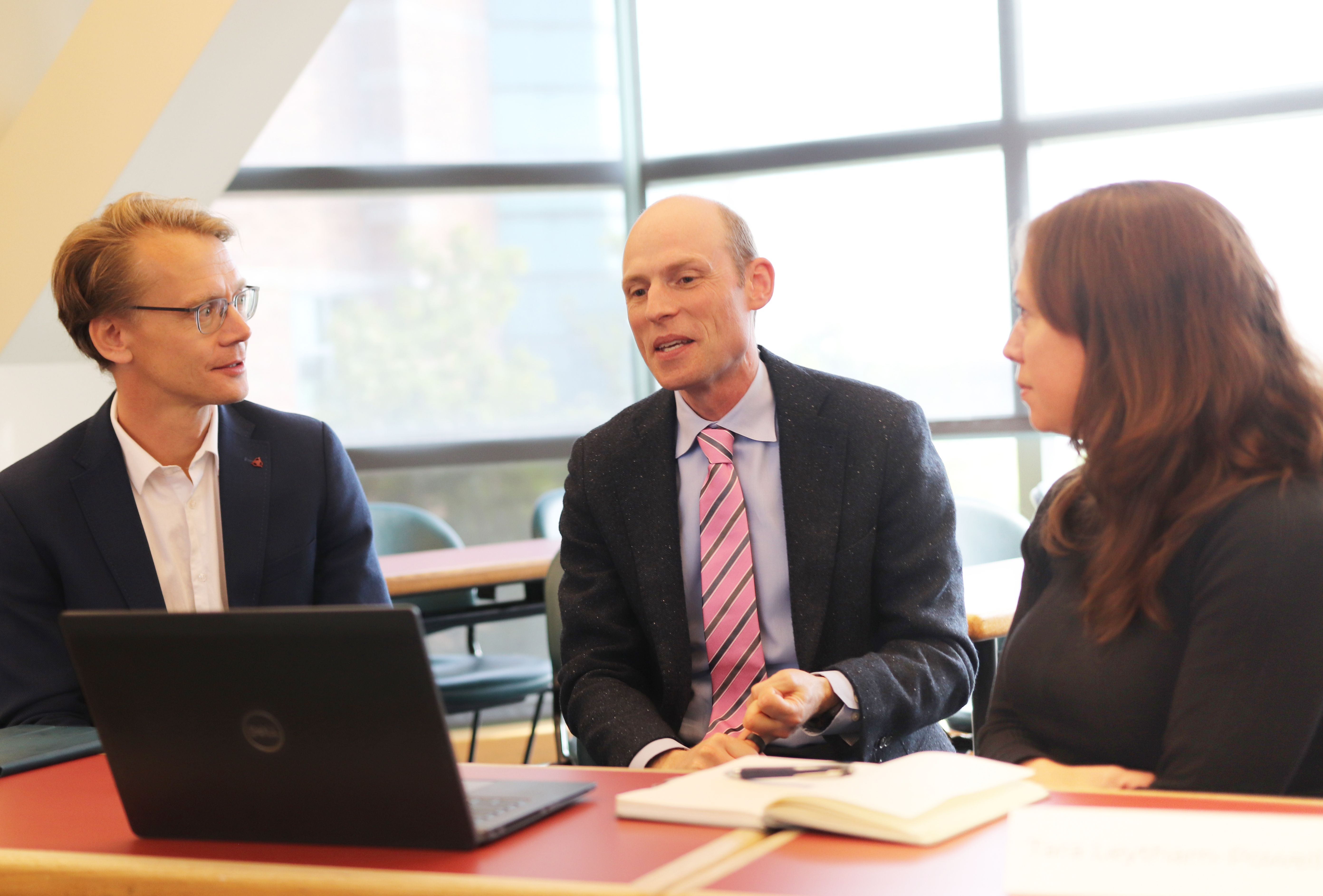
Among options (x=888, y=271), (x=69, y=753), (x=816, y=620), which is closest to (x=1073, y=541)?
(x=816, y=620)

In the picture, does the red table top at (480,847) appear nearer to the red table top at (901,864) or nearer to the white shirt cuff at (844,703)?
the red table top at (901,864)

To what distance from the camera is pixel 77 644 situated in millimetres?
1143

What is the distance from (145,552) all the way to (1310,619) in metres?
1.62

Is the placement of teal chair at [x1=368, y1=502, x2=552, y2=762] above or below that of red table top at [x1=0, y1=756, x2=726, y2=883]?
below

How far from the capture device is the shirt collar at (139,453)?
197 centimetres

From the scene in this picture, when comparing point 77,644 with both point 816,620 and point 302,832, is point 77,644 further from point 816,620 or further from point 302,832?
point 816,620

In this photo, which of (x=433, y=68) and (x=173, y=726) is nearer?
(x=173, y=726)

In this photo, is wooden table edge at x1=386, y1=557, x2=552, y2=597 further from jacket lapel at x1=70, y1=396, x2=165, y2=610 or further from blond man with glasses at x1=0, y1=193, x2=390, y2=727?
jacket lapel at x1=70, y1=396, x2=165, y2=610

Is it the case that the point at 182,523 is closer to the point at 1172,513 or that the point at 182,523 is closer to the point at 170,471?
the point at 170,471

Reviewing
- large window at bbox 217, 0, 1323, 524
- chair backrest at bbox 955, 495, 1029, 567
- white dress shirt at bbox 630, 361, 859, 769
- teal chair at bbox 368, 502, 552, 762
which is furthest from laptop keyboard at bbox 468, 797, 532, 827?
large window at bbox 217, 0, 1323, 524

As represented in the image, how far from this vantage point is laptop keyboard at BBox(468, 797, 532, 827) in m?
1.12

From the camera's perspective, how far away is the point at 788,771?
123cm

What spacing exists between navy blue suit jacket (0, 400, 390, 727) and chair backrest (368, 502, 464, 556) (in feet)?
5.97

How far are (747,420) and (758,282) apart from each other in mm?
232
